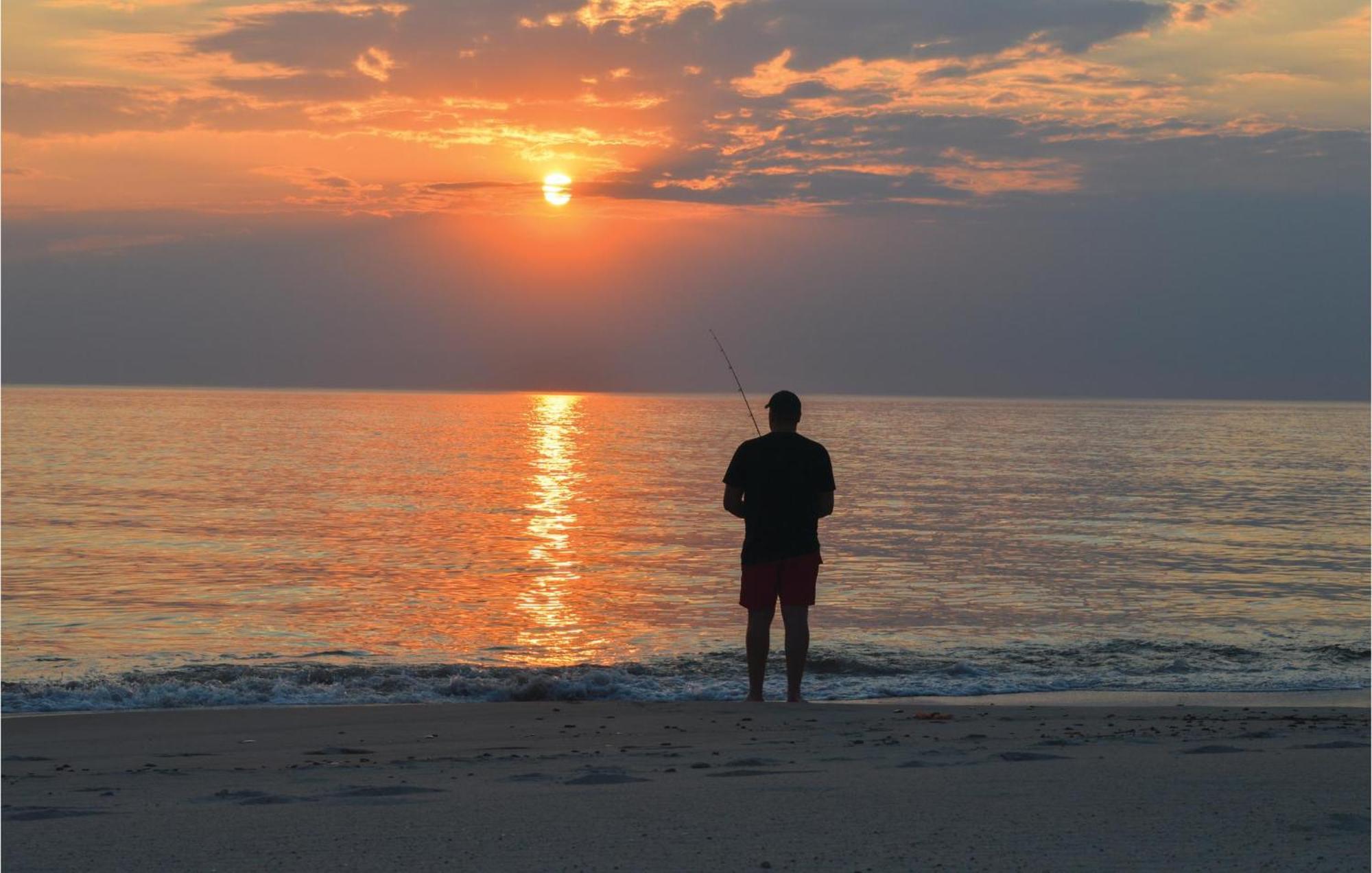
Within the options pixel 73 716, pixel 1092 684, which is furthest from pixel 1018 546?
pixel 73 716

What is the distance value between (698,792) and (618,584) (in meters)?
11.0

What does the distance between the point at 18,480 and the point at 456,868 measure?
31.3 metres

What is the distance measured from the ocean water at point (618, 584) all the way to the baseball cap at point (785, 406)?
Result: 288 cm

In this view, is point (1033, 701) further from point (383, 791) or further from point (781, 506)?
point (383, 791)

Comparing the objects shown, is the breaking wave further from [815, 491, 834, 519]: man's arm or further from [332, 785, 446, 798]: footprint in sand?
[332, 785, 446, 798]: footprint in sand

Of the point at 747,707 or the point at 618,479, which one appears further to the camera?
the point at 618,479

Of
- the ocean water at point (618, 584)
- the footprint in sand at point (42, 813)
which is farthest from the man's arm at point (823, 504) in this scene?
the footprint in sand at point (42, 813)

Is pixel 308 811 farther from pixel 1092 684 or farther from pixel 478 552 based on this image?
pixel 478 552

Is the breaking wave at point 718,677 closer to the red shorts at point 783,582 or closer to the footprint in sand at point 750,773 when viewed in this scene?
the red shorts at point 783,582

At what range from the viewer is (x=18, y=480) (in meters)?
30.7

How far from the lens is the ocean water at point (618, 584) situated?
399 inches

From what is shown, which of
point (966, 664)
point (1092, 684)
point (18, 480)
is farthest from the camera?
point (18, 480)

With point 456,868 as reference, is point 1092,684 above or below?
below

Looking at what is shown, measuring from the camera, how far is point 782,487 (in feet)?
24.6
